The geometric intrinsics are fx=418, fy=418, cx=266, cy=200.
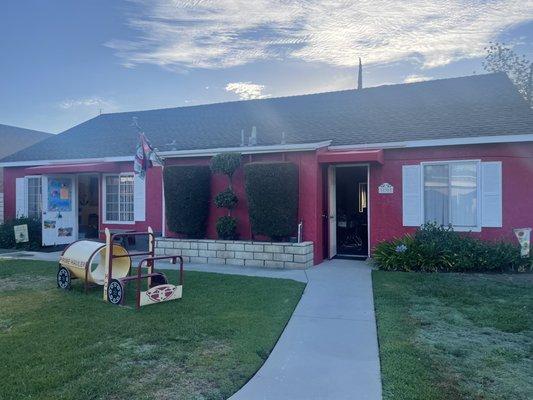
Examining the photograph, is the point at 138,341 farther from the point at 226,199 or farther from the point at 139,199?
the point at 139,199

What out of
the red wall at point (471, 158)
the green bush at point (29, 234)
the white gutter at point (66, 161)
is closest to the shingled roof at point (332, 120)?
the white gutter at point (66, 161)

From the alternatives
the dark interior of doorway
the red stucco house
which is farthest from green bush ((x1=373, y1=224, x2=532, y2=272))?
the dark interior of doorway

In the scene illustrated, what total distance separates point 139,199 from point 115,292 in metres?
6.91

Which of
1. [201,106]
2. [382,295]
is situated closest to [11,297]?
[382,295]

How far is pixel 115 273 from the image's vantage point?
304 inches

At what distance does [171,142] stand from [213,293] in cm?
843

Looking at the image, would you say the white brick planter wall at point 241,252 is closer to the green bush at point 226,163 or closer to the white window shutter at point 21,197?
the green bush at point 226,163

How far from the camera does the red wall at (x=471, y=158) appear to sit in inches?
373

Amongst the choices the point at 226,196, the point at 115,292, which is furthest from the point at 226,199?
the point at 115,292

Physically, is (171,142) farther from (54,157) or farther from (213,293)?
(213,293)

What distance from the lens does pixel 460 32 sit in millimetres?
11953

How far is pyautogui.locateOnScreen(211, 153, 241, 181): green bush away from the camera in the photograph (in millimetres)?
10383

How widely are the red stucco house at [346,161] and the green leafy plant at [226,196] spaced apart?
20.4 inches

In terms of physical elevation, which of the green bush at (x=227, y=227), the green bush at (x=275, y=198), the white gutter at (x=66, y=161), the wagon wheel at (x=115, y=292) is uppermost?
the white gutter at (x=66, y=161)
